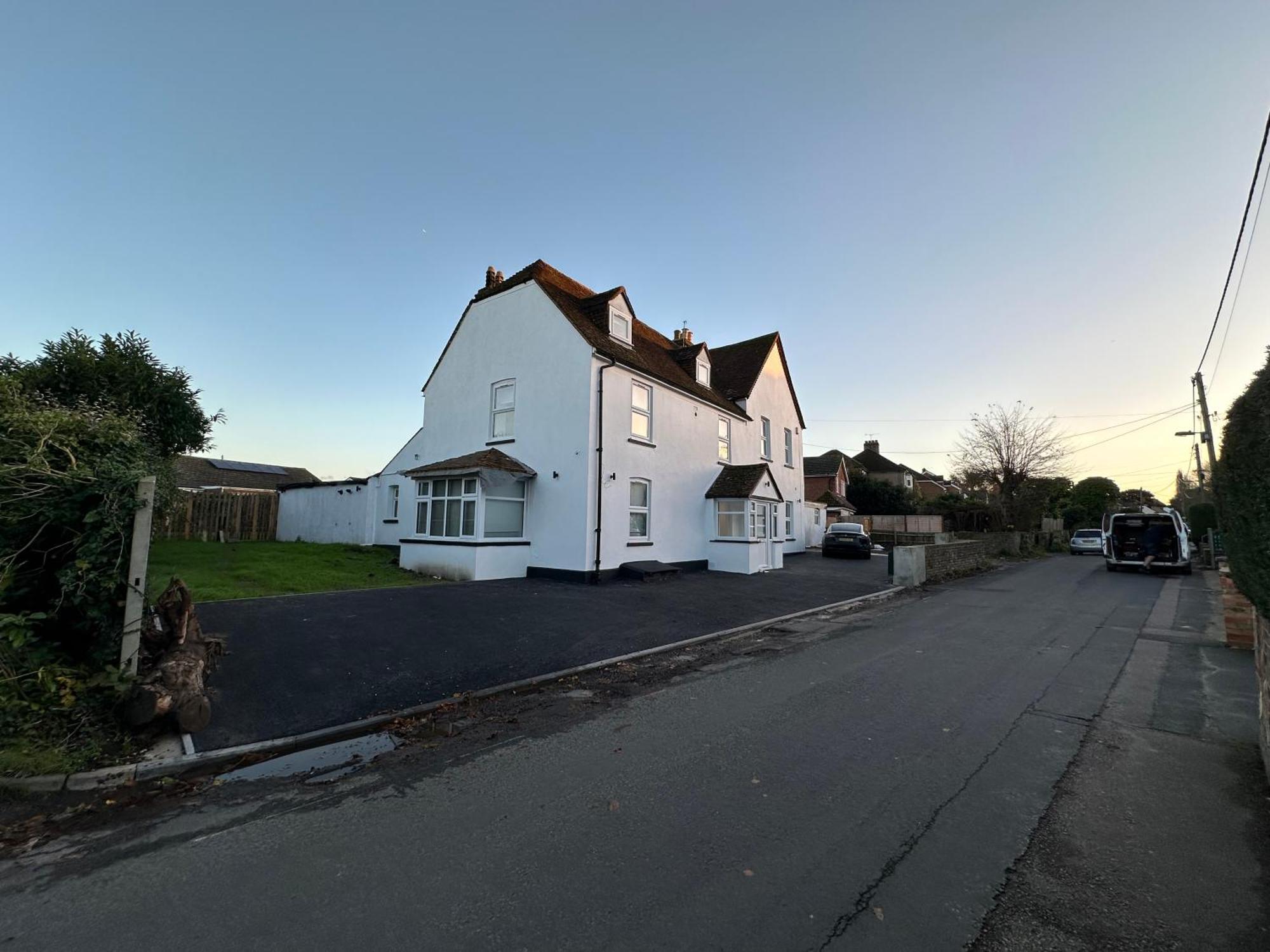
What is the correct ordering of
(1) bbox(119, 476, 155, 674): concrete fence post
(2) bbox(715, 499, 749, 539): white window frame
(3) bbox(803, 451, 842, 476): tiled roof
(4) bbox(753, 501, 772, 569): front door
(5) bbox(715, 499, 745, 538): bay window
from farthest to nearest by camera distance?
(3) bbox(803, 451, 842, 476): tiled roof, (4) bbox(753, 501, 772, 569): front door, (5) bbox(715, 499, 745, 538): bay window, (2) bbox(715, 499, 749, 539): white window frame, (1) bbox(119, 476, 155, 674): concrete fence post

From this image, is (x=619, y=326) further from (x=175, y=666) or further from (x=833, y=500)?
(x=833, y=500)

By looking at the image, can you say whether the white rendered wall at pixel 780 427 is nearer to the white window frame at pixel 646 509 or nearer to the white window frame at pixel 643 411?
the white window frame at pixel 643 411

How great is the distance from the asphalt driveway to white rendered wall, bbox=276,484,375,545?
10.9 meters

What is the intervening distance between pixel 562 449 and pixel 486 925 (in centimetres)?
1350

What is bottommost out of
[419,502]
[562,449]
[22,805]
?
[22,805]

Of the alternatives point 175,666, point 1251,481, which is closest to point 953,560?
point 1251,481

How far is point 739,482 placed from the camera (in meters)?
19.6

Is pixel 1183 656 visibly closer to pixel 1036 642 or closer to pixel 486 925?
pixel 1036 642

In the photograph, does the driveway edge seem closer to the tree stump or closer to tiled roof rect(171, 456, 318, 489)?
the tree stump

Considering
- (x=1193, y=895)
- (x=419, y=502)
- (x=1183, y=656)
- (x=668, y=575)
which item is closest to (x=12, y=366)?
(x=419, y=502)

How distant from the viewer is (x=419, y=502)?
1650cm

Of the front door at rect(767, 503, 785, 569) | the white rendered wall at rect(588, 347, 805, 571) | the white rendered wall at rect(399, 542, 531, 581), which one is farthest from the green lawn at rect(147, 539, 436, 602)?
the front door at rect(767, 503, 785, 569)

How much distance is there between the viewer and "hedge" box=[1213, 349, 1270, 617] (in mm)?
3291

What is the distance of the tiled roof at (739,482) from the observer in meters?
19.0
